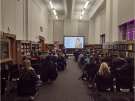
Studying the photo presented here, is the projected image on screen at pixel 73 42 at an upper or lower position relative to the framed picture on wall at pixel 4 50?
upper

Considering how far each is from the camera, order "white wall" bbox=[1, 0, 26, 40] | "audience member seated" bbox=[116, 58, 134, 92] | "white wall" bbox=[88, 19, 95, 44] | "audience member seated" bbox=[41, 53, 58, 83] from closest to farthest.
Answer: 1. "audience member seated" bbox=[116, 58, 134, 92]
2. "white wall" bbox=[1, 0, 26, 40]
3. "audience member seated" bbox=[41, 53, 58, 83]
4. "white wall" bbox=[88, 19, 95, 44]

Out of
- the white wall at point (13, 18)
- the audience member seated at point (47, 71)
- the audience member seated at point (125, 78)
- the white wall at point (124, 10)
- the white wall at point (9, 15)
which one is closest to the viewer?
the audience member seated at point (125, 78)

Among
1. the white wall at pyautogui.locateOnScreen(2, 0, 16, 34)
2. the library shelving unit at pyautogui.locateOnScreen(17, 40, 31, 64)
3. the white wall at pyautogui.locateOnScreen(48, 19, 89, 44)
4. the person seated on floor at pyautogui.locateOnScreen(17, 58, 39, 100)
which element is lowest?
the person seated on floor at pyautogui.locateOnScreen(17, 58, 39, 100)

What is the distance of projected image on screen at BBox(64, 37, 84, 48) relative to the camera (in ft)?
100

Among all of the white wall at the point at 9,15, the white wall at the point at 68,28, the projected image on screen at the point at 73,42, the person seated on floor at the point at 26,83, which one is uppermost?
the white wall at the point at 68,28

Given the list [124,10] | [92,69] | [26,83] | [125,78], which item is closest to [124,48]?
[92,69]

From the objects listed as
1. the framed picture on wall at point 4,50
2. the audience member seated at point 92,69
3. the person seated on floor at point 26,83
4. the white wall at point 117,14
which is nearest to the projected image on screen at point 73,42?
the white wall at point 117,14

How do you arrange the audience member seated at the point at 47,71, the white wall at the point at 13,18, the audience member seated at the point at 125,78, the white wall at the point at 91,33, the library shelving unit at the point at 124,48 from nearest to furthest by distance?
the audience member seated at the point at 125,78, the white wall at the point at 13,18, the audience member seated at the point at 47,71, the library shelving unit at the point at 124,48, the white wall at the point at 91,33

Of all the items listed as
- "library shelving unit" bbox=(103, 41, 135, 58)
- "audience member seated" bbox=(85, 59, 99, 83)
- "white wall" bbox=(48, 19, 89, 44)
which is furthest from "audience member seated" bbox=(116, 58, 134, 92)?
"white wall" bbox=(48, 19, 89, 44)

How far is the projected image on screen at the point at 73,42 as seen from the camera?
100 ft

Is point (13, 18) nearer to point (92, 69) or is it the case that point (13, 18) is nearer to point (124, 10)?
point (92, 69)

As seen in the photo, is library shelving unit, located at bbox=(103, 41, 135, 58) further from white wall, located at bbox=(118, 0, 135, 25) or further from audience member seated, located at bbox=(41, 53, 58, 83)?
audience member seated, located at bbox=(41, 53, 58, 83)

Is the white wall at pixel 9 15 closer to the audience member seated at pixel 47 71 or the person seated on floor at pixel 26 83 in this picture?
the audience member seated at pixel 47 71

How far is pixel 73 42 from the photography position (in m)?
30.5
